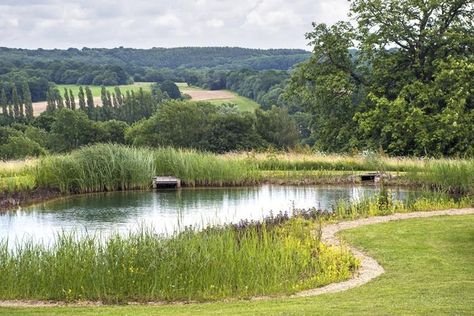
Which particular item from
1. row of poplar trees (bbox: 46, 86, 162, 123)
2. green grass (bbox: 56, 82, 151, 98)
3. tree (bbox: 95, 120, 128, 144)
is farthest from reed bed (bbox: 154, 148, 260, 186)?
green grass (bbox: 56, 82, 151, 98)

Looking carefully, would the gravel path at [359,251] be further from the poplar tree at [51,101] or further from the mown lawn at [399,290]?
the poplar tree at [51,101]

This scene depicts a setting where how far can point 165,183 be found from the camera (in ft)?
91.2

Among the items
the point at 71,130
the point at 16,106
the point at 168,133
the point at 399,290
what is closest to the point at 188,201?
the point at 399,290

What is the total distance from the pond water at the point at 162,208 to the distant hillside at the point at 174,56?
105033 mm

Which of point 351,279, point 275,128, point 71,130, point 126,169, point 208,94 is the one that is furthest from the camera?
point 208,94

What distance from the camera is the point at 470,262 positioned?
12469 millimetres

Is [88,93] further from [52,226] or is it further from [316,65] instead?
[52,226]

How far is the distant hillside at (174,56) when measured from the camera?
5310 inches

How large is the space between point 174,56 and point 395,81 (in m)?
116

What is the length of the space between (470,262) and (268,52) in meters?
132

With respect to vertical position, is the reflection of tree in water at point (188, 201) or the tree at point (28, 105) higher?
the tree at point (28, 105)

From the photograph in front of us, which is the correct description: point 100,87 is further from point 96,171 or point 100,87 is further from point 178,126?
point 96,171

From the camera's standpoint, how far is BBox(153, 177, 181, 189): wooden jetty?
27750 millimetres

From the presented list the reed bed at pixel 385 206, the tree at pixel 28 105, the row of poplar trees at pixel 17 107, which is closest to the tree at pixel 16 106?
the row of poplar trees at pixel 17 107
